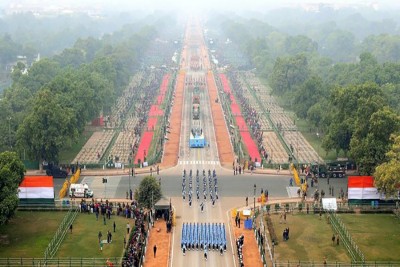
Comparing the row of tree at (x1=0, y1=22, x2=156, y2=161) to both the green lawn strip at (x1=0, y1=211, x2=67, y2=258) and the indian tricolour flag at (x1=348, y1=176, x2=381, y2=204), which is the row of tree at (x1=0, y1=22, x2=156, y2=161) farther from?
the indian tricolour flag at (x1=348, y1=176, x2=381, y2=204)

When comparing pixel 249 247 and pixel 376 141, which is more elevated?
pixel 376 141

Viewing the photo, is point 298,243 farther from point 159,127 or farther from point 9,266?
point 159,127

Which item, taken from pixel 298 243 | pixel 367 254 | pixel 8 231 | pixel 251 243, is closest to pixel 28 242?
pixel 8 231

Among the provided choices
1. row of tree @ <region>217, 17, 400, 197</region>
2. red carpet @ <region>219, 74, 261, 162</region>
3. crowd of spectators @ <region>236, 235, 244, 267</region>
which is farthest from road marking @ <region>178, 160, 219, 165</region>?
crowd of spectators @ <region>236, 235, 244, 267</region>

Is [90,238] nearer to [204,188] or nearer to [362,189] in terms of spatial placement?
[204,188]

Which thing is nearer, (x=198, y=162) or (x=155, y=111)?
(x=198, y=162)

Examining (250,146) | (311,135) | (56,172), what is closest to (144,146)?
(250,146)

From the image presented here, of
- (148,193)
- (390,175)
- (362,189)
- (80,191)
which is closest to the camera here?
(390,175)
